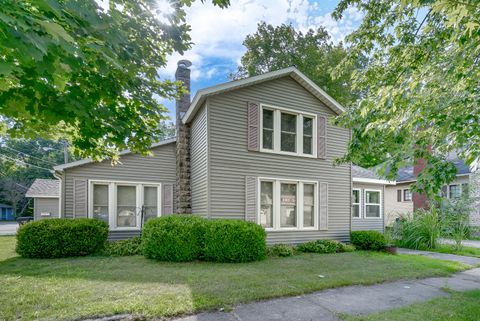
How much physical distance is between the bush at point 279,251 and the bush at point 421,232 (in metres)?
5.65

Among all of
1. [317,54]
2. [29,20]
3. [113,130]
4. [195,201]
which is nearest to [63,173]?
[195,201]

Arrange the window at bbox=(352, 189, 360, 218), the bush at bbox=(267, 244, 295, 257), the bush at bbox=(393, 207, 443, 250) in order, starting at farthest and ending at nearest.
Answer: the window at bbox=(352, 189, 360, 218)
the bush at bbox=(393, 207, 443, 250)
the bush at bbox=(267, 244, 295, 257)

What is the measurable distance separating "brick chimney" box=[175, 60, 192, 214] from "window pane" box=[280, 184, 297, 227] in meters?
3.55

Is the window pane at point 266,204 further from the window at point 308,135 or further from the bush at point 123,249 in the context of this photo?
the bush at point 123,249

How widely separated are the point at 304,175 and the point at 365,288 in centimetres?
525

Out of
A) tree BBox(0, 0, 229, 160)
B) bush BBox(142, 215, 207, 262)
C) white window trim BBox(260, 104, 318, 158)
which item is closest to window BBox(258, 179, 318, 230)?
white window trim BBox(260, 104, 318, 158)

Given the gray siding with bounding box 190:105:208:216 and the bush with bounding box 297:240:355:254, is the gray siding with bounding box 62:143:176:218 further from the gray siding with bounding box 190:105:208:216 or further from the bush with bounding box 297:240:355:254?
the bush with bounding box 297:240:355:254

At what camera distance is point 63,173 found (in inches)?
403

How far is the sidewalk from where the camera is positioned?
4.07 meters

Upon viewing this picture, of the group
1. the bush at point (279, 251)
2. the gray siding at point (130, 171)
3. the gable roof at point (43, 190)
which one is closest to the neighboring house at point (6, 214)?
the gable roof at point (43, 190)

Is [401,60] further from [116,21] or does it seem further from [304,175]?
[304,175]

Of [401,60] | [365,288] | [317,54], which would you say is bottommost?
[365,288]

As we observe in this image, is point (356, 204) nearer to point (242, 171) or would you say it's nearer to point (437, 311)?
point (242, 171)

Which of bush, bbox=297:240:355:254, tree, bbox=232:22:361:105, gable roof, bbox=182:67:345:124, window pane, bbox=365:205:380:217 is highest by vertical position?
tree, bbox=232:22:361:105
